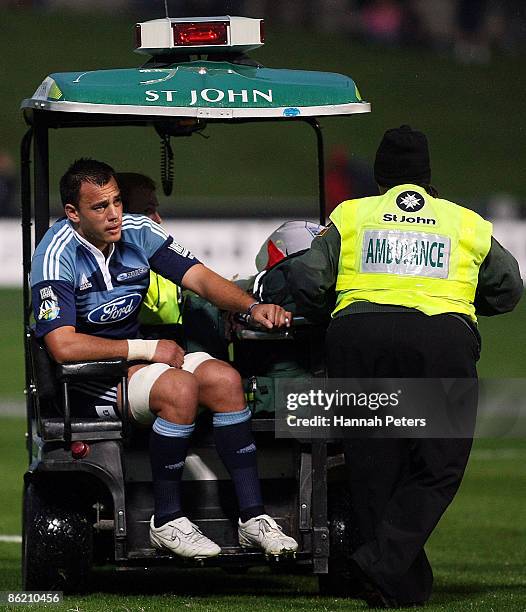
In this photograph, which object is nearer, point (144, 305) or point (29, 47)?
point (144, 305)

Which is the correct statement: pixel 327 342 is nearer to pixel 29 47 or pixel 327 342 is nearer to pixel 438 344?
→ pixel 438 344

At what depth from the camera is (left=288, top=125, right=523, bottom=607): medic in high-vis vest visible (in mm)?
5441

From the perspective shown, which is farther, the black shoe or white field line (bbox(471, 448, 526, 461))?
white field line (bbox(471, 448, 526, 461))

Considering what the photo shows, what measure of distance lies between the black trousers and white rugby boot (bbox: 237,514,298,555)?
31cm

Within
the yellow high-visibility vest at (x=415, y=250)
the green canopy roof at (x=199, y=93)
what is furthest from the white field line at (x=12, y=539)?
the yellow high-visibility vest at (x=415, y=250)

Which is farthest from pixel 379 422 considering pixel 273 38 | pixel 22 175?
pixel 273 38

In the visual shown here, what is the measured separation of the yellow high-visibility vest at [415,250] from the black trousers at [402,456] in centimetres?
8

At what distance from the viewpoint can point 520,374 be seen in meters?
15.9

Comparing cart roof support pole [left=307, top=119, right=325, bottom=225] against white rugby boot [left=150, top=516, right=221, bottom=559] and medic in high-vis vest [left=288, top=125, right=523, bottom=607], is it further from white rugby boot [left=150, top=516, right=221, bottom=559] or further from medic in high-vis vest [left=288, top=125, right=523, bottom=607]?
white rugby boot [left=150, top=516, right=221, bottom=559]

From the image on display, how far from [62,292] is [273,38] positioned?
1306 inches

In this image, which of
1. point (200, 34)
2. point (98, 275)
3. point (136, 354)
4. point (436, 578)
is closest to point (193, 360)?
point (136, 354)

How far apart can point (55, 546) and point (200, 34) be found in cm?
216

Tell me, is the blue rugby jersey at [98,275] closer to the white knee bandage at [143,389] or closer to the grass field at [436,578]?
the white knee bandage at [143,389]

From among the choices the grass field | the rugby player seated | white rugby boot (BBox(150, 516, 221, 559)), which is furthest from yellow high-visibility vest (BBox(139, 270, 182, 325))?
the grass field
